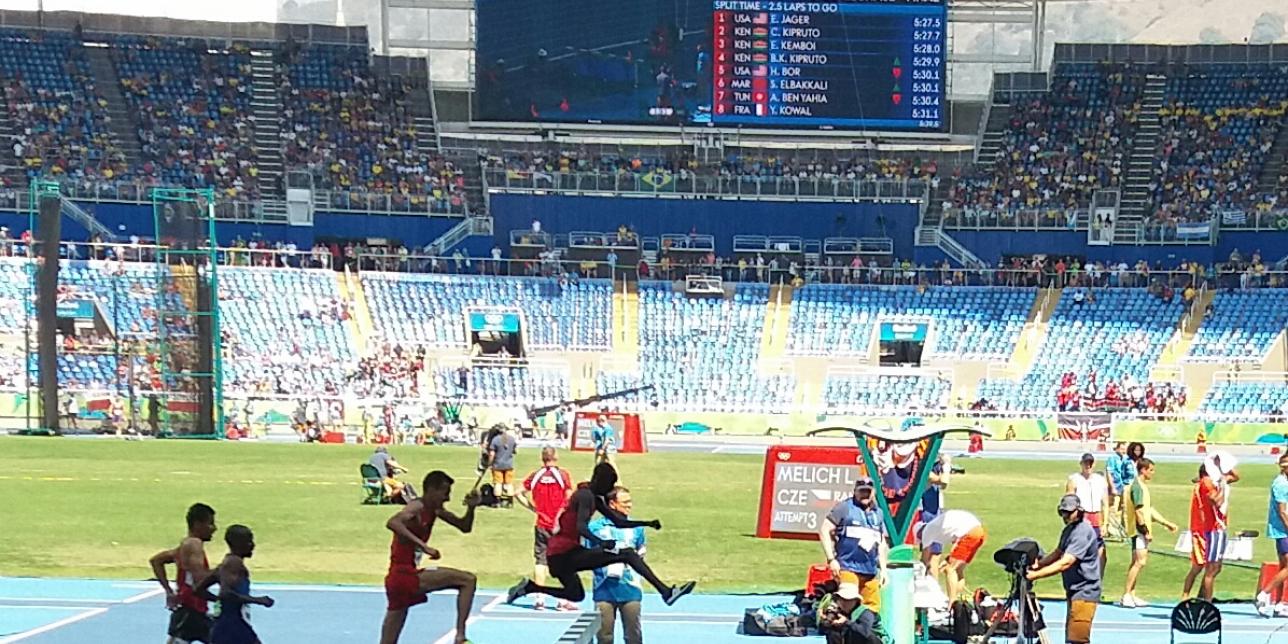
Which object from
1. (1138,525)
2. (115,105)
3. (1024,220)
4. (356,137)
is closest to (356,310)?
(356,137)

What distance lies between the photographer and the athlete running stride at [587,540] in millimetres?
15312

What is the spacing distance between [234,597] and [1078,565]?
7.25 m

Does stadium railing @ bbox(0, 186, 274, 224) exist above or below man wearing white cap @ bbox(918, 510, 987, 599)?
above

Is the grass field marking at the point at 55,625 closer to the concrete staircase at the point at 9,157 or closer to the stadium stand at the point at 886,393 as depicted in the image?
the stadium stand at the point at 886,393

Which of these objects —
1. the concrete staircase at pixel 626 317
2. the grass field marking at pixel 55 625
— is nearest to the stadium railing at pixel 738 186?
the concrete staircase at pixel 626 317

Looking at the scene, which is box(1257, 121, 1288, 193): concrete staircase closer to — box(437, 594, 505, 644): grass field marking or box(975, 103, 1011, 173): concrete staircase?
box(975, 103, 1011, 173): concrete staircase

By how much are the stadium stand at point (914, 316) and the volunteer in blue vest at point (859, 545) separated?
144ft

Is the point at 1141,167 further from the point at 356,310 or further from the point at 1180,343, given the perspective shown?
the point at 356,310

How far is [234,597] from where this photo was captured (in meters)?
13.0

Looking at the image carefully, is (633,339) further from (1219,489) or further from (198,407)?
(1219,489)

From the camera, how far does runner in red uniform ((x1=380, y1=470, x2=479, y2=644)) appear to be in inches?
562

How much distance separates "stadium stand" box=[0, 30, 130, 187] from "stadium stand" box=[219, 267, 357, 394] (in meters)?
6.61

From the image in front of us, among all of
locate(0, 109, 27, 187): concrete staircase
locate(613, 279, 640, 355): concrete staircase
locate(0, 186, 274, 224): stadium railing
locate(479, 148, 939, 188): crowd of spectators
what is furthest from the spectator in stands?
locate(0, 109, 27, 187): concrete staircase

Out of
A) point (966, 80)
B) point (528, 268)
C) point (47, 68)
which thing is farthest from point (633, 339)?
point (966, 80)
